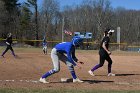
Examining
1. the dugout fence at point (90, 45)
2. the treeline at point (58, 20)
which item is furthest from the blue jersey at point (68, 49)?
the treeline at point (58, 20)

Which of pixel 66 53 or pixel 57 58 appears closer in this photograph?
pixel 66 53

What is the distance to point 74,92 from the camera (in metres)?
11.4

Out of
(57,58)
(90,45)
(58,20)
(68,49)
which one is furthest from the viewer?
(58,20)

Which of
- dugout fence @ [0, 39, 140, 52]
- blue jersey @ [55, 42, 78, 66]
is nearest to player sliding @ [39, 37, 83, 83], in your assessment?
blue jersey @ [55, 42, 78, 66]

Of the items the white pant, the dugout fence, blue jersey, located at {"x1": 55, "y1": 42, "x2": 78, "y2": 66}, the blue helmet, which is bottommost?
the dugout fence

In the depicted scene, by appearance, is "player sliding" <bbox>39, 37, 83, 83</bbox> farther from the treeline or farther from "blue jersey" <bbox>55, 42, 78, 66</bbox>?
the treeline

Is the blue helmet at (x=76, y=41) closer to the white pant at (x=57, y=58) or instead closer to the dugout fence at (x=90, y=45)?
the white pant at (x=57, y=58)

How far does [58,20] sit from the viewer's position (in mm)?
99938

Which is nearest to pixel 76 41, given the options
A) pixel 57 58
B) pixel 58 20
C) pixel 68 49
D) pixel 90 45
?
pixel 68 49

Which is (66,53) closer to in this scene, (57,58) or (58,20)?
(57,58)

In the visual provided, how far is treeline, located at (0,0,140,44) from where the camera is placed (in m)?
85.3

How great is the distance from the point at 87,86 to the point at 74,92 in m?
1.96

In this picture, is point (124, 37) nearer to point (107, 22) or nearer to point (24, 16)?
point (107, 22)

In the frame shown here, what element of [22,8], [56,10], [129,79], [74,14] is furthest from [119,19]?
[129,79]
